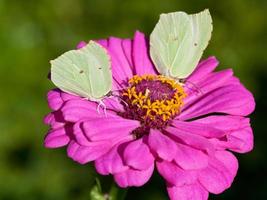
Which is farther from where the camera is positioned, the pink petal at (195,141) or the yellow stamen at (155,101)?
the yellow stamen at (155,101)

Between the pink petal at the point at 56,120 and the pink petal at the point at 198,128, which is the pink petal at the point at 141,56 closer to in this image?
the pink petal at the point at 198,128

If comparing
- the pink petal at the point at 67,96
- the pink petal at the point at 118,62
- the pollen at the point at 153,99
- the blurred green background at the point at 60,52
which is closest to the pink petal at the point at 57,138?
the pink petal at the point at 67,96

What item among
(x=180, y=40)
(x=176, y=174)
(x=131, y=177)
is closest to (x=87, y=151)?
(x=131, y=177)

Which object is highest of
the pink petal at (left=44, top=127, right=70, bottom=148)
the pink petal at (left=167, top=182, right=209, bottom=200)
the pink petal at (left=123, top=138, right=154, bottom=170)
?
the pink petal at (left=44, top=127, right=70, bottom=148)

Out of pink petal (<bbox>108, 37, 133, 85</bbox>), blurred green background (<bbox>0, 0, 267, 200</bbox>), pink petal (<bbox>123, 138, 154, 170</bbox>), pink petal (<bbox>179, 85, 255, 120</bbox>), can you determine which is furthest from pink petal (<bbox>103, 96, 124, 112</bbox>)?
blurred green background (<bbox>0, 0, 267, 200</bbox>)

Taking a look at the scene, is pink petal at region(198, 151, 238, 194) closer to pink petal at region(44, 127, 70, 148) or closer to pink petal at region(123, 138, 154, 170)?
pink petal at region(123, 138, 154, 170)

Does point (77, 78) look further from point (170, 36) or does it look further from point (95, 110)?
point (170, 36)
